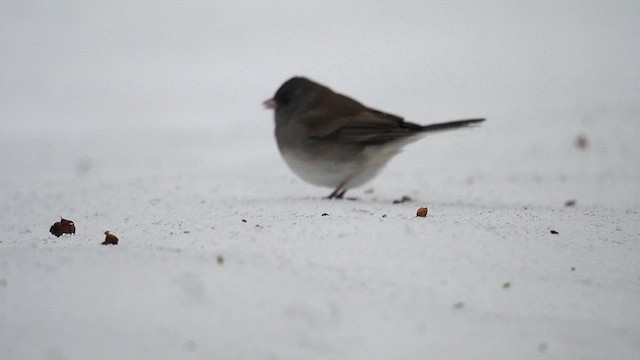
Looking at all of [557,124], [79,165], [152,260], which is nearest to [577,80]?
[557,124]

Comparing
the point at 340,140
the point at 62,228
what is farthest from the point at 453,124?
the point at 62,228

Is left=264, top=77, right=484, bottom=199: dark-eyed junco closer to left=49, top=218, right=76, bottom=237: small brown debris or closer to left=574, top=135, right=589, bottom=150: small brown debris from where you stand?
left=49, top=218, right=76, bottom=237: small brown debris

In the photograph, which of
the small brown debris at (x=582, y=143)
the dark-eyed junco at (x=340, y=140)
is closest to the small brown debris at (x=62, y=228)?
the dark-eyed junco at (x=340, y=140)

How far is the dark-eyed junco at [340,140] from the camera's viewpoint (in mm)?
4285

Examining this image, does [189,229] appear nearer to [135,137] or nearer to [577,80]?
[135,137]

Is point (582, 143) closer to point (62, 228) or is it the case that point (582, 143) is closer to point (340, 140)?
point (340, 140)

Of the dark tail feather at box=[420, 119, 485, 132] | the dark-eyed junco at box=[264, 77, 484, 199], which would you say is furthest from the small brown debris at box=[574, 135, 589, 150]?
the dark tail feather at box=[420, 119, 485, 132]

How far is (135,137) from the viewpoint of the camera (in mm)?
9547

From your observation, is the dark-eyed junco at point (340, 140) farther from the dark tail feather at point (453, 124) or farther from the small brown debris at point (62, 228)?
the small brown debris at point (62, 228)

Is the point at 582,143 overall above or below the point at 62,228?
above

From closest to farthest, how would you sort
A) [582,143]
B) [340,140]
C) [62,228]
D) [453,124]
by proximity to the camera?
[62,228] → [453,124] → [340,140] → [582,143]

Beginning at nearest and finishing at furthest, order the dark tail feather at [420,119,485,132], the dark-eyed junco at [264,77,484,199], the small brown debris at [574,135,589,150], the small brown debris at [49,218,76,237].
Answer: the small brown debris at [49,218,76,237], the dark tail feather at [420,119,485,132], the dark-eyed junco at [264,77,484,199], the small brown debris at [574,135,589,150]

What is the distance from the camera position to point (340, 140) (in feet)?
14.3

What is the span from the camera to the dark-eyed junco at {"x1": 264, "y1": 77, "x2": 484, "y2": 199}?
14.1ft
